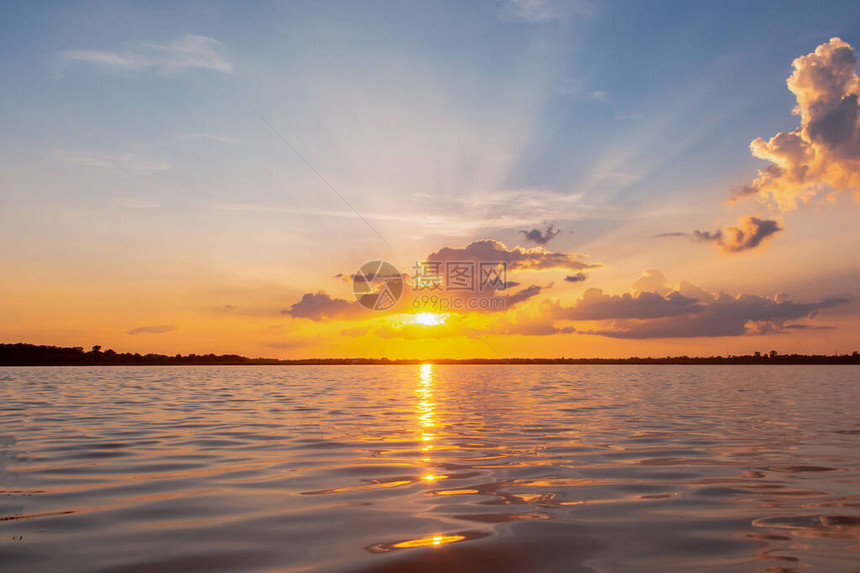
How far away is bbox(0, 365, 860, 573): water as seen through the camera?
6910 millimetres

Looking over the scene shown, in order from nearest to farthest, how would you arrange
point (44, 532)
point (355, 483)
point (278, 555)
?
point (278, 555) → point (44, 532) → point (355, 483)

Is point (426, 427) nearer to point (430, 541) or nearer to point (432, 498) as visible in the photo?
point (432, 498)

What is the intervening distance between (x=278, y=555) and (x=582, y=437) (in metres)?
12.1

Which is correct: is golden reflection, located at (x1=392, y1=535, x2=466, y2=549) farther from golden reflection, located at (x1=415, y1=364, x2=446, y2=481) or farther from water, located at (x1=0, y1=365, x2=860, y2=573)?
golden reflection, located at (x1=415, y1=364, x2=446, y2=481)

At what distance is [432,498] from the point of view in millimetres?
9883

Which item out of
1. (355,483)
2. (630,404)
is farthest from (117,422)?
(630,404)

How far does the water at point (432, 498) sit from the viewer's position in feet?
22.7

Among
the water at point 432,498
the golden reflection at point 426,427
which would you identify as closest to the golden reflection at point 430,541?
the water at point 432,498

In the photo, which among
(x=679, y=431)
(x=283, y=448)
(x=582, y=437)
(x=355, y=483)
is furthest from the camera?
(x=679, y=431)

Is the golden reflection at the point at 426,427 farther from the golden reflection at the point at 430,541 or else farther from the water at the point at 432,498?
the golden reflection at the point at 430,541

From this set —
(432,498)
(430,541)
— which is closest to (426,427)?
(432,498)

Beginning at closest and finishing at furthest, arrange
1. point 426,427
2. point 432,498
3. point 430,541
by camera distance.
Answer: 1. point 430,541
2. point 432,498
3. point 426,427

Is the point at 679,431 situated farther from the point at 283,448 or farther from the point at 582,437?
the point at 283,448

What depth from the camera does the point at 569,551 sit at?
707cm
